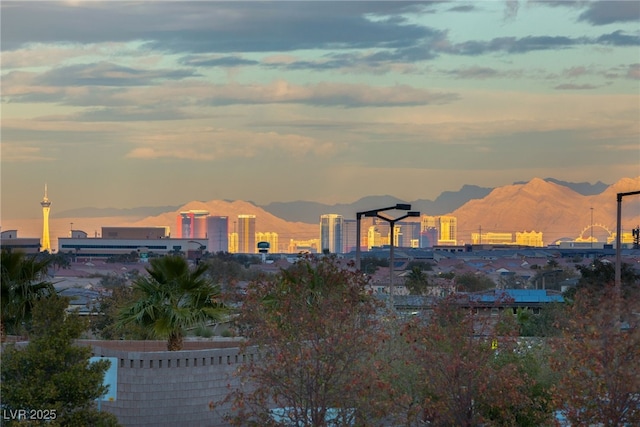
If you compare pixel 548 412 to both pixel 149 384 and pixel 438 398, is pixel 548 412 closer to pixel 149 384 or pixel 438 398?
pixel 438 398

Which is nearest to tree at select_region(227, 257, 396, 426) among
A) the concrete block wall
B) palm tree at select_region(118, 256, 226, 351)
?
the concrete block wall

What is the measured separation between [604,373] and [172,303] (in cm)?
1058

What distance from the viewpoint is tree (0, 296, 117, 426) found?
22422 millimetres

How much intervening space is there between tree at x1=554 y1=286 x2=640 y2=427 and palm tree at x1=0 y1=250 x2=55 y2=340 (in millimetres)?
12153

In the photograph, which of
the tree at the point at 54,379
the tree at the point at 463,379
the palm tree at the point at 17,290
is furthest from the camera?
the palm tree at the point at 17,290

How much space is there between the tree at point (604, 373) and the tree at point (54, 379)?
8841 millimetres

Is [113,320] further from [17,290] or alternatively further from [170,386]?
[170,386]

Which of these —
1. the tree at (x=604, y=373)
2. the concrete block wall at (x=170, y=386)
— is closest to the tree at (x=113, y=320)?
the concrete block wall at (x=170, y=386)

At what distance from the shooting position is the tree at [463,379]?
80.6 feet

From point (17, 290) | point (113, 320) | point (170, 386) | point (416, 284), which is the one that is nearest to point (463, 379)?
point (170, 386)

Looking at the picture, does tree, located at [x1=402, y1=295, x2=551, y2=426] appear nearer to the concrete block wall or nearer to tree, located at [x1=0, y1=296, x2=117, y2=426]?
the concrete block wall

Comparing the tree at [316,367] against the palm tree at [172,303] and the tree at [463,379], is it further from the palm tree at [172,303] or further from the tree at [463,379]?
the palm tree at [172,303]

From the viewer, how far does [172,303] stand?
28500 millimetres

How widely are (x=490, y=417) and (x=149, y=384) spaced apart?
7.58 metres
